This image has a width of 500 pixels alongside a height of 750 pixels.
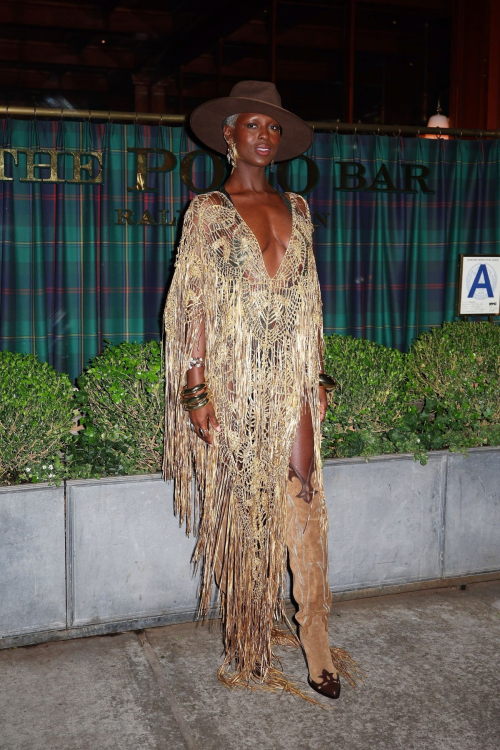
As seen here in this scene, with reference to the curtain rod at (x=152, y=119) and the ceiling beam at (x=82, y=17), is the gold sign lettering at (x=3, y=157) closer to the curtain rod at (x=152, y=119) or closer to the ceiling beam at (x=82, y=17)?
the curtain rod at (x=152, y=119)

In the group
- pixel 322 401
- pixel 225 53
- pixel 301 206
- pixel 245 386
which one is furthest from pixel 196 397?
pixel 225 53

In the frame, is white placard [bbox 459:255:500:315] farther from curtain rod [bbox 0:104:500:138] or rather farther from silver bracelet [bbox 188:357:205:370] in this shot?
silver bracelet [bbox 188:357:205:370]

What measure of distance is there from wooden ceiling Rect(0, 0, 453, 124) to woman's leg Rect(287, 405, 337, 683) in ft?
12.8

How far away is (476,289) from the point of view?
4.45 metres

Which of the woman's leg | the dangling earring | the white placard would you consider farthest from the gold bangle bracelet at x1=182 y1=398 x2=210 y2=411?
the white placard

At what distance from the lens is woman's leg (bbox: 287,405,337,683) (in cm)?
220

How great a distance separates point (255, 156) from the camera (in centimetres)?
218

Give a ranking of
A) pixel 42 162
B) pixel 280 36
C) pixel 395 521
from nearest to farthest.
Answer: pixel 395 521
pixel 42 162
pixel 280 36

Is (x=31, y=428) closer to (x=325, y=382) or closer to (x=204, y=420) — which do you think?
(x=204, y=420)

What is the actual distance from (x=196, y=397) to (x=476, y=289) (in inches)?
112

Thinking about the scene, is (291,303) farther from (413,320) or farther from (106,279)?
(413,320)

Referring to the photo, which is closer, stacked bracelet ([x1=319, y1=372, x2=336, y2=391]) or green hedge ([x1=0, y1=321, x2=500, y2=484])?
stacked bracelet ([x1=319, y1=372, x2=336, y2=391])

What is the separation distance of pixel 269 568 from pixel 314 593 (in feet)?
0.49

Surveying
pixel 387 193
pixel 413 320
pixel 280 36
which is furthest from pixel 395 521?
pixel 280 36
